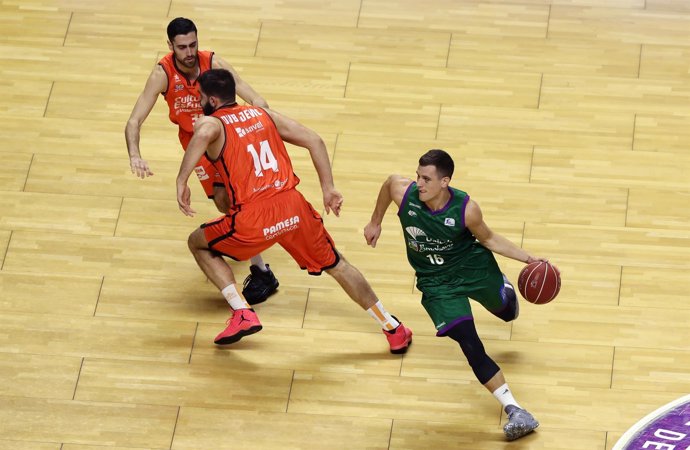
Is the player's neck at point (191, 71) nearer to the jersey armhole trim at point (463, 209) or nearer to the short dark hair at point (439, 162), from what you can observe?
the short dark hair at point (439, 162)

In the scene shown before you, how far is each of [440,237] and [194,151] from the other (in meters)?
1.31

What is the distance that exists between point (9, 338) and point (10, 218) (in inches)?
37.3

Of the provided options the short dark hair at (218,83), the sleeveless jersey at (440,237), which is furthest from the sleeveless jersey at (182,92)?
the sleeveless jersey at (440,237)

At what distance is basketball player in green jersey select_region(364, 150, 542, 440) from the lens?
22.6 feet

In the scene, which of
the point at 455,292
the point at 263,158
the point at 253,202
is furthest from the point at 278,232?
the point at 455,292

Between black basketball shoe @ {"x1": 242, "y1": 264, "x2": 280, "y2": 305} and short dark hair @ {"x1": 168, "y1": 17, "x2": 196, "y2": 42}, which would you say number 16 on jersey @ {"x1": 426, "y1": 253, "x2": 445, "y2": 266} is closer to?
black basketball shoe @ {"x1": 242, "y1": 264, "x2": 280, "y2": 305}

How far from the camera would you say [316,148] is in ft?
23.9

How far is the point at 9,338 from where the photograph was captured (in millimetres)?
7582

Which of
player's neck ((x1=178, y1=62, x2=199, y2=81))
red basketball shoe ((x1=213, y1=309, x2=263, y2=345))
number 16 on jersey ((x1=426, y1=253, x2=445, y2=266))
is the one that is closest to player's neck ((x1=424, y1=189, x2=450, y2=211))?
number 16 on jersey ((x1=426, y1=253, x2=445, y2=266))

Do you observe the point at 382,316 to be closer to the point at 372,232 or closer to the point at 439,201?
the point at 372,232

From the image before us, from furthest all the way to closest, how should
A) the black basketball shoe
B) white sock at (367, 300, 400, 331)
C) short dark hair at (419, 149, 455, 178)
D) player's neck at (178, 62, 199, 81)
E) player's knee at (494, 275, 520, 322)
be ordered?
the black basketball shoe → player's neck at (178, 62, 199, 81) → white sock at (367, 300, 400, 331) → player's knee at (494, 275, 520, 322) → short dark hair at (419, 149, 455, 178)

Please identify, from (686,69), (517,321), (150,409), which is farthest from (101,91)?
(686,69)

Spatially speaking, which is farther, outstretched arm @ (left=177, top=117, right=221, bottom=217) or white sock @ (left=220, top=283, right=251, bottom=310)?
white sock @ (left=220, top=283, right=251, bottom=310)

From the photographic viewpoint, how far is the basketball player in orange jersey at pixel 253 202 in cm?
712
